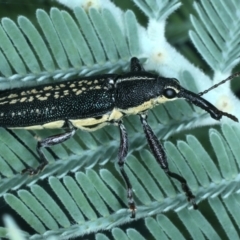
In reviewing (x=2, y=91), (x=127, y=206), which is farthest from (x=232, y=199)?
(x=2, y=91)

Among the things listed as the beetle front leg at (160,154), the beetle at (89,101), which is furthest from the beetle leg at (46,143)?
the beetle front leg at (160,154)

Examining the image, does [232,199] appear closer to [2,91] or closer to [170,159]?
[170,159]

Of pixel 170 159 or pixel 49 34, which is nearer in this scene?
pixel 170 159

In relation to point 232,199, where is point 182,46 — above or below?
above

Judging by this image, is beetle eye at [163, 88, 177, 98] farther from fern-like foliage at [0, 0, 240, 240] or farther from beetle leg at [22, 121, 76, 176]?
beetle leg at [22, 121, 76, 176]

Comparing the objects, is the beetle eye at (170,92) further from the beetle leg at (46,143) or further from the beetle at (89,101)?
the beetle leg at (46,143)

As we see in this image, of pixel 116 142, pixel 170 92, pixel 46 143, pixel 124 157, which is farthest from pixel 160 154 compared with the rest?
pixel 46 143

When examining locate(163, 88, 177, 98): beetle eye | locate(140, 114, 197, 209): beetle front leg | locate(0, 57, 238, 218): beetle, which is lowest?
locate(140, 114, 197, 209): beetle front leg

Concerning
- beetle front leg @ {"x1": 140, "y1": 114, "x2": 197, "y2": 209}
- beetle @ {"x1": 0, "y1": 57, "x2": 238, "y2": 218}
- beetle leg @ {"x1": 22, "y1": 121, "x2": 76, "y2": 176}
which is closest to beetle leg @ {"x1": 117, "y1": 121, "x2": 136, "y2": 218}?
beetle @ {"x1": 0, "y1": 57, "x2": 238, "y2": 218}
